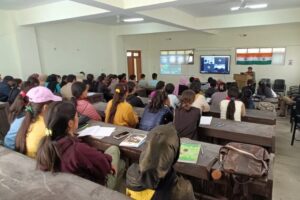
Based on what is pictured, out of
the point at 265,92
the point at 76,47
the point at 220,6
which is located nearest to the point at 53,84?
the point at 76,47

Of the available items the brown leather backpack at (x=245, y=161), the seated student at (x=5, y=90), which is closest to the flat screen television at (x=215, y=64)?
the seated student at (x=5, y=90)

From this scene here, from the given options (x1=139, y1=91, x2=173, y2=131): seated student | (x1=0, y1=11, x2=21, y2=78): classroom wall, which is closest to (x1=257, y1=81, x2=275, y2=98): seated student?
(x1=139, y1=91, x2=173, y2=131): seated student

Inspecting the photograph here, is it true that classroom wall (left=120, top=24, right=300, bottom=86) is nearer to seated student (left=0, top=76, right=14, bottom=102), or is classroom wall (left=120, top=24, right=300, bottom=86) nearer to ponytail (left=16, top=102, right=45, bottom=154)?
seated student (left=0, top=76, right=14, bottom=102)

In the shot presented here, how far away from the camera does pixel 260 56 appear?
8.08 metres

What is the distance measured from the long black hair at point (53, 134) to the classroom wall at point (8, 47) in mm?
4793

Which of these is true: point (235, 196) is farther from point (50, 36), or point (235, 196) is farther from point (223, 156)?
point (50, 36)

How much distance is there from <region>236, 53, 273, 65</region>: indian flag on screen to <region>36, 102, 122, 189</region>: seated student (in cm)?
831

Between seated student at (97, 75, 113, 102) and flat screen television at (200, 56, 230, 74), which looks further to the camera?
flat screen television at (200, 56, 230, 74)

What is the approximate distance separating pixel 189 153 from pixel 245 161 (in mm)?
426

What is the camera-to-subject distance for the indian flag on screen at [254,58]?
7965 mm

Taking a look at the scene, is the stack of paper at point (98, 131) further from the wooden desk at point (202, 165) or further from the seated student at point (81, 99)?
the seated student at point (81, 99)

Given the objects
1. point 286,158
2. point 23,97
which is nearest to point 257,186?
point 23,97

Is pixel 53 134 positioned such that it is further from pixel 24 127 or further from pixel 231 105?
pixel 231 105

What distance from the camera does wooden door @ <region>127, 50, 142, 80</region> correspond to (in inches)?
380
